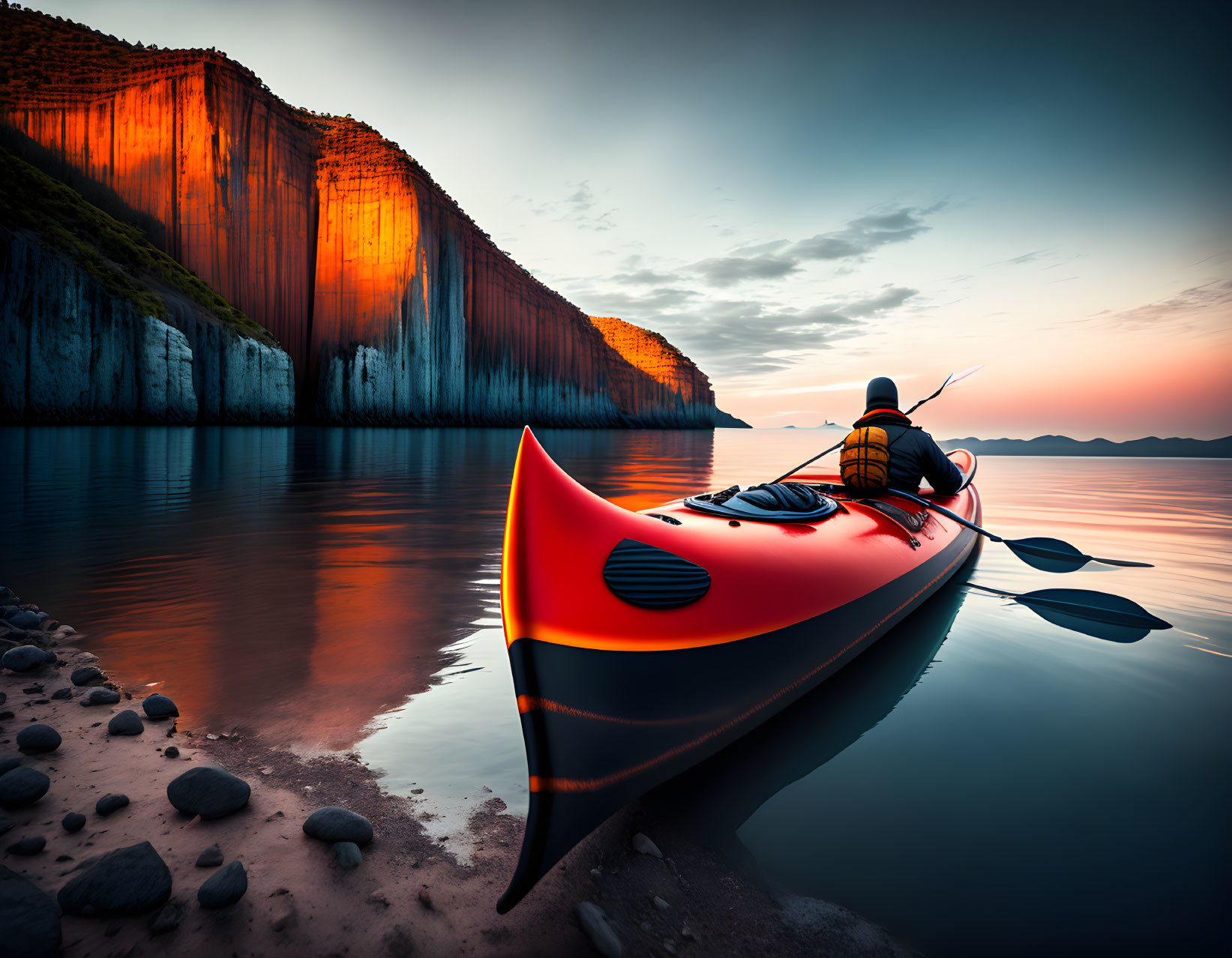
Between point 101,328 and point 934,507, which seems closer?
point 934,507

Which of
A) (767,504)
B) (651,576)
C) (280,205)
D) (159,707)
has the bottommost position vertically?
(159,707)

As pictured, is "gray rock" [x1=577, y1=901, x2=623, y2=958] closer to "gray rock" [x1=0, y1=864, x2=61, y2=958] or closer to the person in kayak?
"gray rock" [x1=0, y1=864, x2=61, y2=958]

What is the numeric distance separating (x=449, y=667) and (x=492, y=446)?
19.3 m

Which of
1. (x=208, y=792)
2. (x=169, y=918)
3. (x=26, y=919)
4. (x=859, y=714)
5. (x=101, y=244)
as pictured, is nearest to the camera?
(x=26, y=919)

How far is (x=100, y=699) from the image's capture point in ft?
7.06

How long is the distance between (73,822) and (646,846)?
1.60 meters

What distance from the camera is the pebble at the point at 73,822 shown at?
57.1 inches

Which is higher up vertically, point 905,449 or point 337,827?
point 905,449

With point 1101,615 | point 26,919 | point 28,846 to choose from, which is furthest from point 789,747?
point 1101,615

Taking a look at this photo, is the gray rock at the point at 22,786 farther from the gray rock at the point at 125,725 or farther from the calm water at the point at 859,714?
the calm water at the point at 859,714

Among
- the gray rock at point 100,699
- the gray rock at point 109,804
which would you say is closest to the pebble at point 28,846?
the gray rock at point 109,804

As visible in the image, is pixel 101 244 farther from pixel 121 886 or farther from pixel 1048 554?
pixel 1048 554

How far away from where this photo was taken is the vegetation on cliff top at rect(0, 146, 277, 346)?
17.9 m

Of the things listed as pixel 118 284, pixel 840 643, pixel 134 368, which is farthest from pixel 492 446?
pixel 840 643
